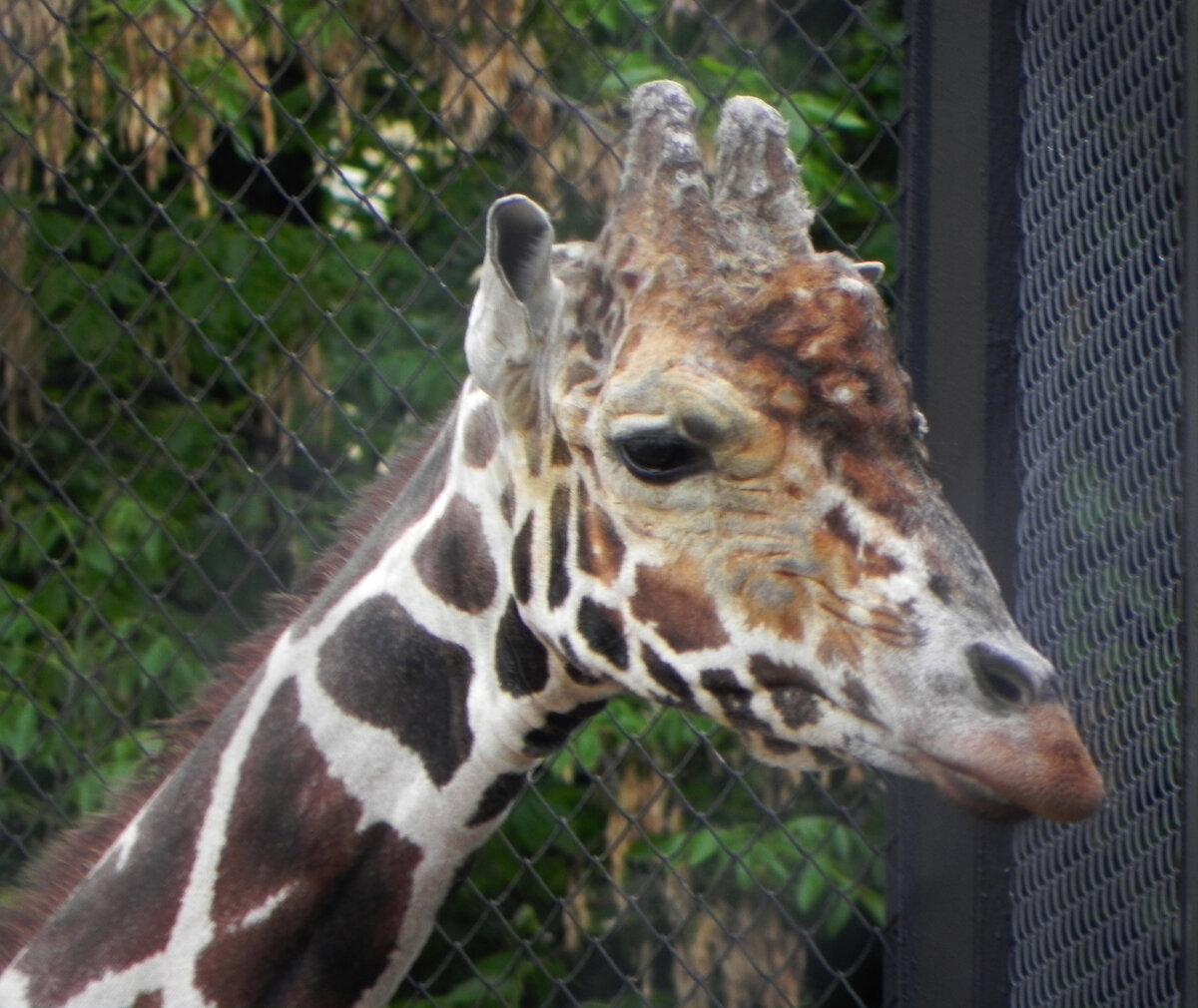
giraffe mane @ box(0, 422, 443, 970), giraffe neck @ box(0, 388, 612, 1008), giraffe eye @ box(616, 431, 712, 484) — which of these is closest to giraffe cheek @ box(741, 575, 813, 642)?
giraffe eye @ box(616, 431, 712, 484)

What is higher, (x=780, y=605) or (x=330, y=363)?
(x=780, y=605)

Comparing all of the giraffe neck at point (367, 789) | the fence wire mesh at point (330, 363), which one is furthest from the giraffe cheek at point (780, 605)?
the fence wire mesh at point (330, 363)

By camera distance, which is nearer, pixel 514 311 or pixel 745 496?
pixel 745 496

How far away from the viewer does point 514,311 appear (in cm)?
180

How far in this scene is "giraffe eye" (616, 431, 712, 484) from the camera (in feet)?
5.60

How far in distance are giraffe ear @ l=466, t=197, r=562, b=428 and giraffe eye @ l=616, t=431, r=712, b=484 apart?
15 centimetres

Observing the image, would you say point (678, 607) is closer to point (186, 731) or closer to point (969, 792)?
point (969, 792)

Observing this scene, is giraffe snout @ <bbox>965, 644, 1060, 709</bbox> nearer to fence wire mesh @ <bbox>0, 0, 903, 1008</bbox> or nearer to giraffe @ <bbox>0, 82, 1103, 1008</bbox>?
giraffe @ <bbox>0, 82, 1103, 1008</bbox>

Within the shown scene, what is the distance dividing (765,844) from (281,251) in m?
1.58

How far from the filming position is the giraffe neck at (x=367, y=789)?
6.14 ft

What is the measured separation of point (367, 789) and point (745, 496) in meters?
0.53

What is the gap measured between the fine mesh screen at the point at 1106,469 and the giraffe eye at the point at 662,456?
31.5 inches

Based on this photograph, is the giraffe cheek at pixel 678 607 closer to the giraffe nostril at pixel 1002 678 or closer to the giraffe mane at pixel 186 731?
the giraffe nostril at pixel 1002 678

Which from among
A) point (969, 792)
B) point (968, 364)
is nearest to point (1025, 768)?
point (969, 792)
